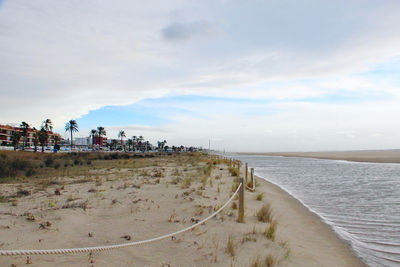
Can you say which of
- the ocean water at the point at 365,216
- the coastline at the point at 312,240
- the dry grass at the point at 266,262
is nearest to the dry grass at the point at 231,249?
the dry grass at the point at 266,262

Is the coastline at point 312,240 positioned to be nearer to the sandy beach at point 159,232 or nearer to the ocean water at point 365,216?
the sandy beach at point 159,232

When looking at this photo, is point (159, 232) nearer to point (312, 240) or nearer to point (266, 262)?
point (266, 262)

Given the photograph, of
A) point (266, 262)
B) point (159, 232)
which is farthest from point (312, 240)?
point (159, 232)

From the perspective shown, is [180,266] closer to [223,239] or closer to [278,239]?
[223,239]

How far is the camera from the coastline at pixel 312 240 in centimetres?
522

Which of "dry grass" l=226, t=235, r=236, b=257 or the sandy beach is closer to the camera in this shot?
the sandy beach

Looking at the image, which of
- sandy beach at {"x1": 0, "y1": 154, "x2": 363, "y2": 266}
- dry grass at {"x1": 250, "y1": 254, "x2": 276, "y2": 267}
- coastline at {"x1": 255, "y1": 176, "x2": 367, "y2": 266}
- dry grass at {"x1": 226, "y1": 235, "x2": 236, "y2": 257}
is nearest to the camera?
dry grass at {"x1": 250, "y1": 254, "x2": 276, "y2": 267}

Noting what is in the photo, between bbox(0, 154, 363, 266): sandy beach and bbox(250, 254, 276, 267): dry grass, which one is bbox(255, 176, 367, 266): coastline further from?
bbox(250, 254, 276, 267): dry grass

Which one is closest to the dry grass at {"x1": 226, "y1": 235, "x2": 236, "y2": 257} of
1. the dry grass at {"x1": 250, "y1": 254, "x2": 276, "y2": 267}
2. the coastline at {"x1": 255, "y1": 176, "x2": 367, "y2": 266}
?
the dry grass at {"x1": 250, "y1": 254, "x2": 276, "y2": 267}

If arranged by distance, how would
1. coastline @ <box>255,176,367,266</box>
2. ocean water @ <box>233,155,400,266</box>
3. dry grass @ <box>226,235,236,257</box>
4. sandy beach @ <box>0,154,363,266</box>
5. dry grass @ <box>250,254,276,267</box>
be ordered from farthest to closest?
ocean water @ <box>233,155,400,266</box> < coastline @ <box>255,176,367,266</box> < dry grass @ <box>226,235,236,257</box> < sandy beach @ <box>0,154,363,266</box> < dry grass @ <box>250,254,276,267</box>

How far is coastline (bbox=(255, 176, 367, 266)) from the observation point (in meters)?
5.22

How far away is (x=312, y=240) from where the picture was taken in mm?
6461

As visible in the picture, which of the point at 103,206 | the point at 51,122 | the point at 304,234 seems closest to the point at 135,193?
the point at 103,206

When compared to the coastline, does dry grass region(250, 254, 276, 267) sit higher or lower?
higher
